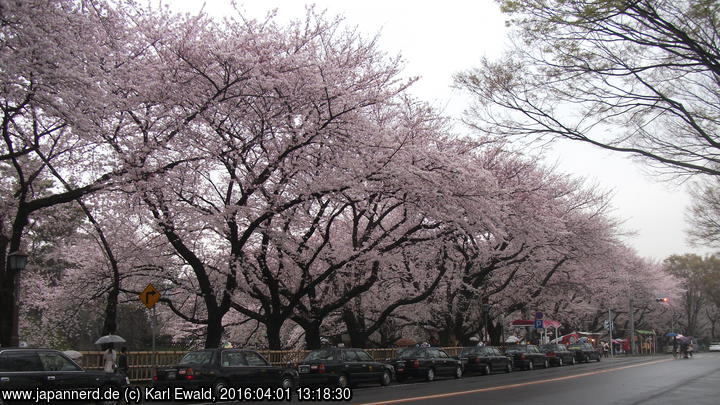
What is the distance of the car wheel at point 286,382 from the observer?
57.8 ft

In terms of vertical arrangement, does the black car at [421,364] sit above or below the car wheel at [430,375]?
above

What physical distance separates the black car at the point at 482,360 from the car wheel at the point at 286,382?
1355 cm

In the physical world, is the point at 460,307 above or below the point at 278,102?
below

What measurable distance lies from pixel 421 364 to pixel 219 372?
1098cm

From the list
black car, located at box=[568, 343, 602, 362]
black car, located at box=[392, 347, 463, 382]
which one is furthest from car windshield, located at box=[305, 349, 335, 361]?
black car, located at box=[568, 343, 602, 362]

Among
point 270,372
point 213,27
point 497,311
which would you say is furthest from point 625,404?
point 497,311

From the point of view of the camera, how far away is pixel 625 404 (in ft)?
46.9

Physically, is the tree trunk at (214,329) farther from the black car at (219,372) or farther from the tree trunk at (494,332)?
the tree trunk at (494,332)

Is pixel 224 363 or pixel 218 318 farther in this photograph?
pixel 218 318

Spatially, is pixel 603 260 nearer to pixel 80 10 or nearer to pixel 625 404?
pixel 625 404

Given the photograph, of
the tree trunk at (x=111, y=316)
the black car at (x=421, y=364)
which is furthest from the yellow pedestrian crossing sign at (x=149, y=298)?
the black car at (x=421, y=364)

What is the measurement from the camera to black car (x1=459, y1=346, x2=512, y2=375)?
30047mm

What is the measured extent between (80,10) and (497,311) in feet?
120

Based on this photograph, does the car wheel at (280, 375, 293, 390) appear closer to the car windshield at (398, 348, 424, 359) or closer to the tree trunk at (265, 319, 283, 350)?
the tree trunk at (265, 319, 283, 350)
